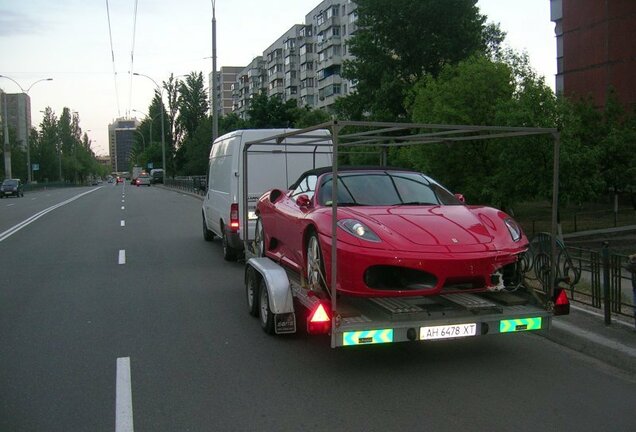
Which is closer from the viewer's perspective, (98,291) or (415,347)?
(415,347)

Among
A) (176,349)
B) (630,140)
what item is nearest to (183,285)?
(176,349)

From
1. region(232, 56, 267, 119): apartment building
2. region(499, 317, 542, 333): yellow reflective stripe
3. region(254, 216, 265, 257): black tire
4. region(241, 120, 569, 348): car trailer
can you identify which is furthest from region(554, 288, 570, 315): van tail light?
region(232, 56, 267, 119): apartment building

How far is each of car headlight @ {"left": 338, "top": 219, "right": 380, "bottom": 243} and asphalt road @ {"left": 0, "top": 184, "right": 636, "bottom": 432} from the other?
1.16 metres

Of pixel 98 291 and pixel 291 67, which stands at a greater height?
pixel 291 67

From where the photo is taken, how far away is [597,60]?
3005 centimetres

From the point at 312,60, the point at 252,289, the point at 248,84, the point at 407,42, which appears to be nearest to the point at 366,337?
the point at 252,289

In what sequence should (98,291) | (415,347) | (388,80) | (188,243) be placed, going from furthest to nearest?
(388,80) → (188,243) → (98,291) → (415,347)

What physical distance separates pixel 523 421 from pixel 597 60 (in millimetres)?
29727

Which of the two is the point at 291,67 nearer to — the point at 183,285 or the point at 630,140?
the point at 630,140

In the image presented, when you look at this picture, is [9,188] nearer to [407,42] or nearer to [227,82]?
[407,42]

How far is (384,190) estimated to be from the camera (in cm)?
643

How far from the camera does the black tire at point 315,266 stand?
563 centimetres

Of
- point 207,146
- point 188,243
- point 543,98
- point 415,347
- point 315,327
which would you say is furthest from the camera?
point 207,146

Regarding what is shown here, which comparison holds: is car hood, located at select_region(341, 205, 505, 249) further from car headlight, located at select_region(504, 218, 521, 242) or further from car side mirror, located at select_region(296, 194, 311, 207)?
car side mirror, located at select_region(296, 194, 311, 207)
